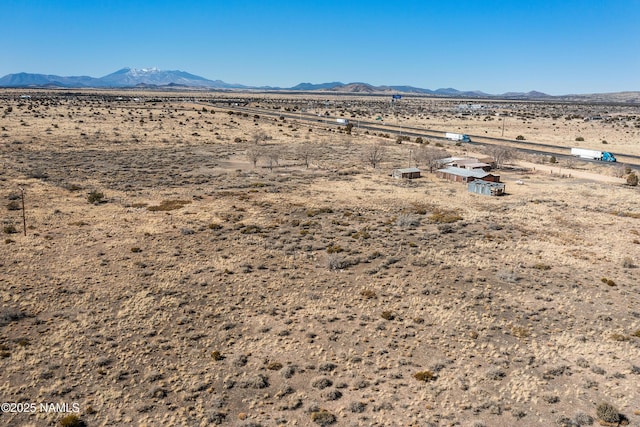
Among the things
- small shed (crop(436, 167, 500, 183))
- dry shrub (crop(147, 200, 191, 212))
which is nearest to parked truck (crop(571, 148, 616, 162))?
small shed (crop(436, 167, 500, 183))

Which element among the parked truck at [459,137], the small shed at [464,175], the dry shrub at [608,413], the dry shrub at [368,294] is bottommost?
the dry shrub at [608,413]

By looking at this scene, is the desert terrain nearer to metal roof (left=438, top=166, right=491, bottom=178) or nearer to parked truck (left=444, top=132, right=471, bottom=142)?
metal roof (left=438, top=166, right=491, bottom=178)

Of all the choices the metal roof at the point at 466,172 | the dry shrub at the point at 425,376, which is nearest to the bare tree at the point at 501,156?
the metal roof at the point at 466,172

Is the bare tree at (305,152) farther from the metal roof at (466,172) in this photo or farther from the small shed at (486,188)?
the small shed at (486,188)

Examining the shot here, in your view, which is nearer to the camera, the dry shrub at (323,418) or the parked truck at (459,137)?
the dry shrub at (323,418)

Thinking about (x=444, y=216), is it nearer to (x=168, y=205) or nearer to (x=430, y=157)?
(x=430, y=157)

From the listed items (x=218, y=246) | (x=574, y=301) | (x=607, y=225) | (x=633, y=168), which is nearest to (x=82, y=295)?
(x=218, y=246)
